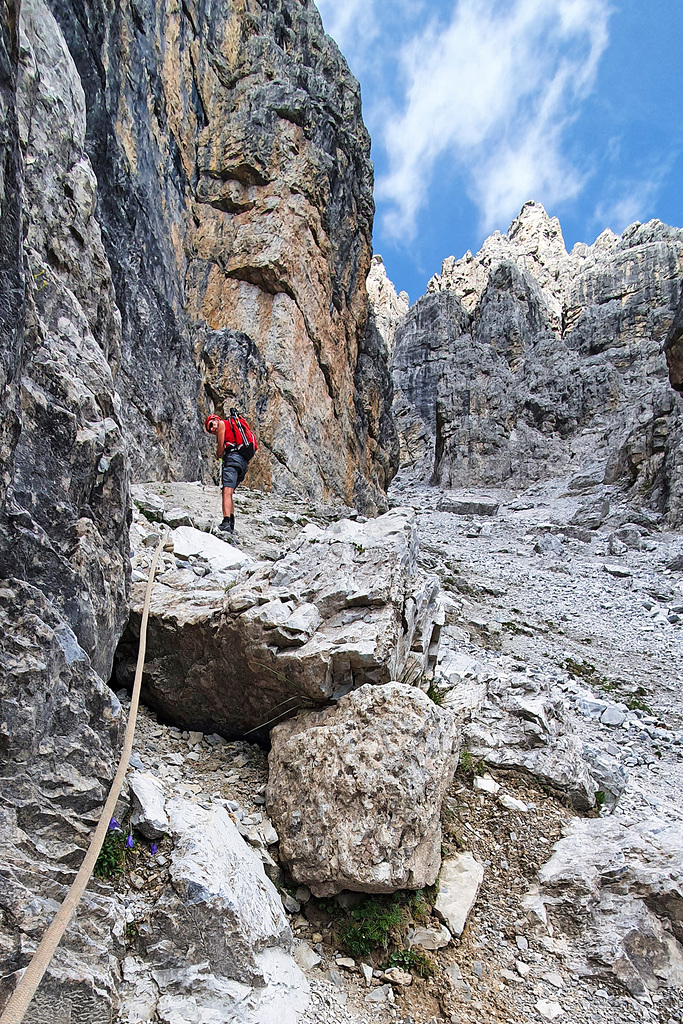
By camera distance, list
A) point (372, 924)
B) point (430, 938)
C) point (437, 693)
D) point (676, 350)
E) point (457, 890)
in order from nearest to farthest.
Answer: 1. point (372, 924)
2. point (430, 938)
3. point (457, 890)
4. point (437, 693)
5. point (676, 350)

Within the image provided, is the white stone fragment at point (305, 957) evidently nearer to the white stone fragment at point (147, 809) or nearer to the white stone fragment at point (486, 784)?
the white stone fragment at point (147, 809)

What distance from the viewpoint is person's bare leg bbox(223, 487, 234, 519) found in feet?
31.8

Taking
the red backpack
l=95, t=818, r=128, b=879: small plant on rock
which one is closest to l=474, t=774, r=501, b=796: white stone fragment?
l=95, t=818, r=128, b=879: small plant on rock

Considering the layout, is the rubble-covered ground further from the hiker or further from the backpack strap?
the backpack strap

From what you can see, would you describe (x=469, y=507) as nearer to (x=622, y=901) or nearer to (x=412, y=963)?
(x=622, y=901)

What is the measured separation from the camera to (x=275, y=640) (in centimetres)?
481

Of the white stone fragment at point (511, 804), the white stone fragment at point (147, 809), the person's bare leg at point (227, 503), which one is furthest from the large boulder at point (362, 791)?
the person's bare leg at point (227, 503)

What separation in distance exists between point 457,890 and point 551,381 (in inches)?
2069

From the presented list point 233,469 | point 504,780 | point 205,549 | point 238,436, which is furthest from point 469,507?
point 504,780

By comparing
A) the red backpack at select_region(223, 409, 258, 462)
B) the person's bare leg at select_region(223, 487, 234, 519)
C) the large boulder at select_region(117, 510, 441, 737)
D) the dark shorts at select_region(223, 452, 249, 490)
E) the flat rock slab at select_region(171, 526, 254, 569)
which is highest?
the red backpack at select_region(223, 409, 258, 462)

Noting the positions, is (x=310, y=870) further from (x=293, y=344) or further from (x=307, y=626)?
(x=293, y=344)

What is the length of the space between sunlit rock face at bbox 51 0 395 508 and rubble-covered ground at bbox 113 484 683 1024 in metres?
4.12

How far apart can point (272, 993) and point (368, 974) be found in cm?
80

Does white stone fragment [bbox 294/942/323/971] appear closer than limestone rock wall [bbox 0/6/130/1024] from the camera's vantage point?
No
